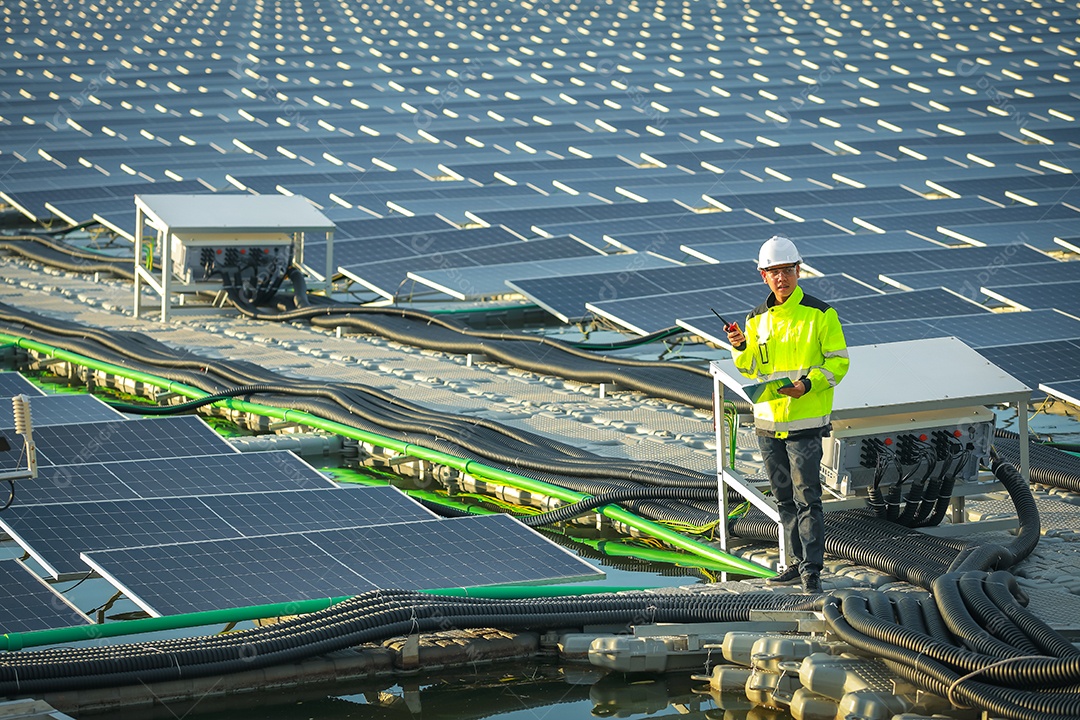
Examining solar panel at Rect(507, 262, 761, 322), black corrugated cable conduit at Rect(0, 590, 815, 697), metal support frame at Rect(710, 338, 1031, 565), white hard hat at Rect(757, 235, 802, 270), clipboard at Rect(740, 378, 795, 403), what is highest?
white hard hat at Rect(757, 235, 802, 270)

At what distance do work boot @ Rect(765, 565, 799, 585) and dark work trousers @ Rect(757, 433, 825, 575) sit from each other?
4 cm

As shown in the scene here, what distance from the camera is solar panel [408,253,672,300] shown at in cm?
2059

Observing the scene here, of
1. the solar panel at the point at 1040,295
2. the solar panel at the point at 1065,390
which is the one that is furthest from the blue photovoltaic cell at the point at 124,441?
the solar panel at the point at 1040,295

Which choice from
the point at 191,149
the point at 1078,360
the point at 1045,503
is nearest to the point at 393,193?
the point at 191,149

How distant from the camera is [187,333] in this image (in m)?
20.0

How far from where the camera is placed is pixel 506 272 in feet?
70.5

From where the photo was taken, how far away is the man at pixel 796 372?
9.86 m

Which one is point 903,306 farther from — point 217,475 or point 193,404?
point 217,475

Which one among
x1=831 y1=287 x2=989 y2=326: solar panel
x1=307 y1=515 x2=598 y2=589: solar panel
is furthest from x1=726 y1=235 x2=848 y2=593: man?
x1=831 y1=287 x2=989 y2=326: solar panel

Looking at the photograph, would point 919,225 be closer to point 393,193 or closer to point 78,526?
point 393,193

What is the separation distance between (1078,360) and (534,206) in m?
13.3

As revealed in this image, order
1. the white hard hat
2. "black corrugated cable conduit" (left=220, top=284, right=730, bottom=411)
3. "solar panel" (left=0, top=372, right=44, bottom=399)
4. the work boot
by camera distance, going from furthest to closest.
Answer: "black corrugated cable conduit" (left=220, top=284, right=730, bottom=411) < "solar panel" (left=0, top=372, right=44, bottom=399) < the work boot < the white hard hat

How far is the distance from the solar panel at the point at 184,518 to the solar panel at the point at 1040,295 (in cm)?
953

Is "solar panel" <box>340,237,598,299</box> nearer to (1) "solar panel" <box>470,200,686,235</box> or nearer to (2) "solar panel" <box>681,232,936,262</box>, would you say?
(2) "solar panel" <box>681,232,936,262</box>
